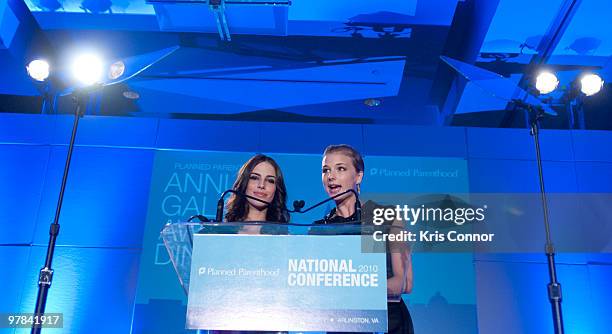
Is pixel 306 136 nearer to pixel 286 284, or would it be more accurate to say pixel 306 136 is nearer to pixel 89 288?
pixel 89 288

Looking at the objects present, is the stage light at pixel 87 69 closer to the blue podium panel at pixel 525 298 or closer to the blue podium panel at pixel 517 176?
the blue podium panel at pixel 517 176

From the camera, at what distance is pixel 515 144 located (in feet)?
14.3

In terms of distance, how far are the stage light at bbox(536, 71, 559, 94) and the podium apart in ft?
9.31

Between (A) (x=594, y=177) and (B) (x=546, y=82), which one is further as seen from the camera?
(A) (x=594, y=177)

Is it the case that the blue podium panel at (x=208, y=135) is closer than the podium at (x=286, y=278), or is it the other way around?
the podium at (x=286, y=278)

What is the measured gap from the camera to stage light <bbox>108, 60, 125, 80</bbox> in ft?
13.2

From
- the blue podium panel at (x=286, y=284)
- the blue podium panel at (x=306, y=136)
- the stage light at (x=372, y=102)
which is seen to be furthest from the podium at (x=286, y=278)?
the stage light at (x=372, y=102)

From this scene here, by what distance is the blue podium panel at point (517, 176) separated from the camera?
4.22 metres

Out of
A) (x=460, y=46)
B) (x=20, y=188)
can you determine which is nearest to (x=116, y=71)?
(x=20, y=188)

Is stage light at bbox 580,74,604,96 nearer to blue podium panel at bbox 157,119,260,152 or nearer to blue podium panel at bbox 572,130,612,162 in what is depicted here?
blue podium panel at bbox 572,130,612,162

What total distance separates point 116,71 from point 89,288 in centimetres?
158

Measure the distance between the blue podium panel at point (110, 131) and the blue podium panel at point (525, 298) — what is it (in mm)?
2710

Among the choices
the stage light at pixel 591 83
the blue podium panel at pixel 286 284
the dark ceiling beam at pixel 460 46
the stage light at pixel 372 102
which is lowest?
the blue podium panel at pixel 286 284

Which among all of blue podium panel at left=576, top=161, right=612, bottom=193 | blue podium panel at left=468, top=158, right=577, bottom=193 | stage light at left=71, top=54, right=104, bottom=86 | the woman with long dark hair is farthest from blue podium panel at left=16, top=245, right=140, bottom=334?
blue podium panel at left=576, top=161, right=612, bottom=193
